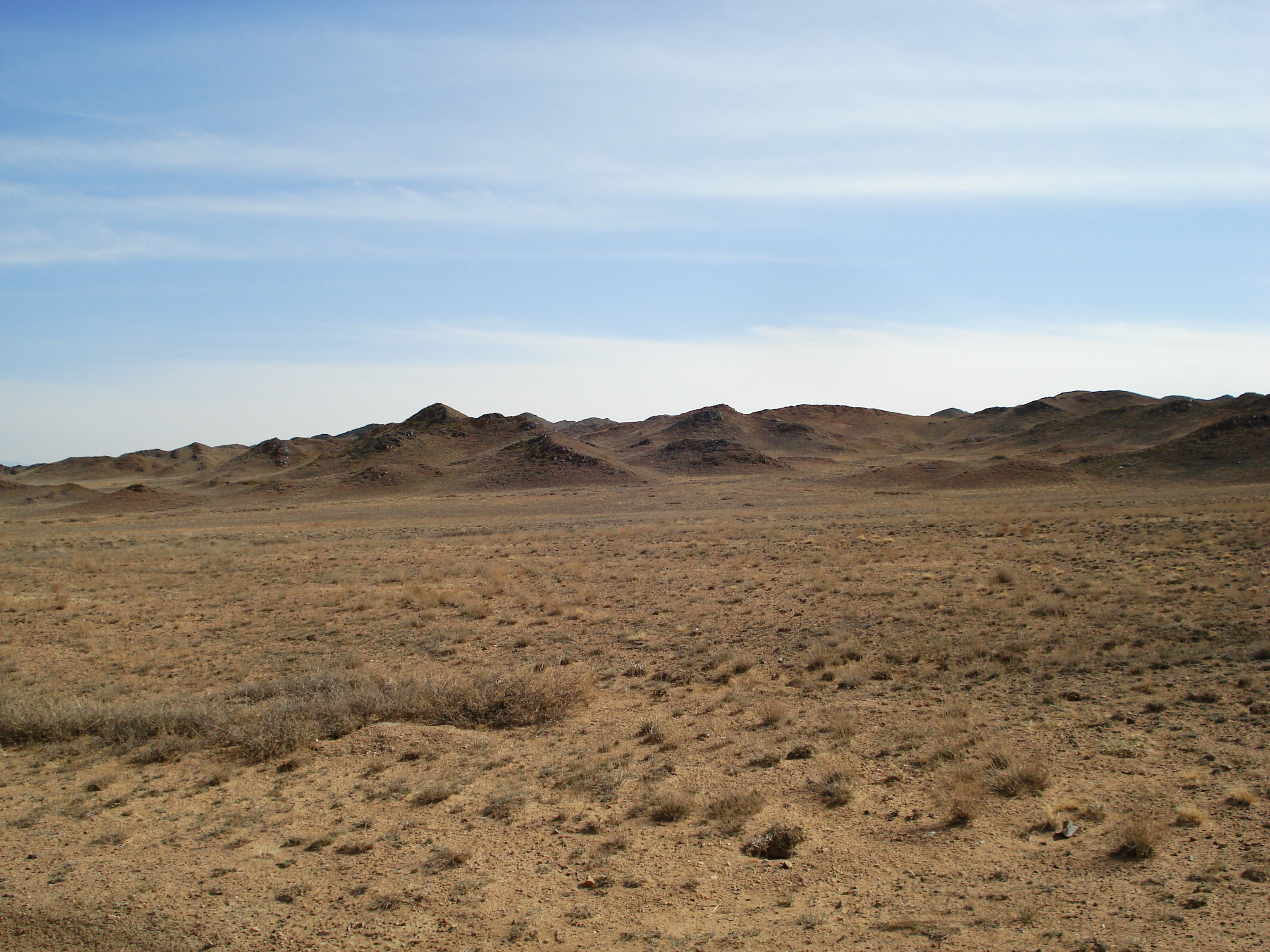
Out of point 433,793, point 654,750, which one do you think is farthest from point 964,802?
point 433,793

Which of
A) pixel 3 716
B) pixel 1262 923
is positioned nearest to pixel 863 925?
pixel 1262 923

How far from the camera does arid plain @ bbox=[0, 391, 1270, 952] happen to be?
17.0 feet

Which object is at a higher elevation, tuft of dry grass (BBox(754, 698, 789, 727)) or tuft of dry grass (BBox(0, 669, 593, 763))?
tuft of dry grass (BBox(0, 669, 593, 763))

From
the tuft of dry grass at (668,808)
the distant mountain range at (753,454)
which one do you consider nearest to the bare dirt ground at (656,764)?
the tuft of dry grass at (668,808)

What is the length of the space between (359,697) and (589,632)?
5.74 meters

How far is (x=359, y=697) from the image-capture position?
31.8 ft

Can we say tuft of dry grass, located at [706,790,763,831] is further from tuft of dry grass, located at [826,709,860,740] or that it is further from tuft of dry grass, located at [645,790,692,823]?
tuft of dry grass, located at [826,709,860,740]

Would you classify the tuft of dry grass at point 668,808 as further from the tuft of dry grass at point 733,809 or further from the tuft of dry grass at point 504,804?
the tuft of dry grass at point 504,804

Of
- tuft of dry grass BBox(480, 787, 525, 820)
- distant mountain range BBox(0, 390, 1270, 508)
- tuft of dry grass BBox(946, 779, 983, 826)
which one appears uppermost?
distant mountain range BBox(0, 390, 1270, 508)

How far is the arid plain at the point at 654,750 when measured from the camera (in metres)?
5.19

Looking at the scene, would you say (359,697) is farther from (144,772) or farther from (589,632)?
(589,632)

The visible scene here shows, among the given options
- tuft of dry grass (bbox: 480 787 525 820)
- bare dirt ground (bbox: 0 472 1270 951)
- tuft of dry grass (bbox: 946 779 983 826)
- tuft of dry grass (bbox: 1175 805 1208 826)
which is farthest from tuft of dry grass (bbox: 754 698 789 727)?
tuft of dry grass (bbox: 1175 805 1208 826)

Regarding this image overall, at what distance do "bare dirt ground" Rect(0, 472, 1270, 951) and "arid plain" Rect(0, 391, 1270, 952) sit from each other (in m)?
0.04

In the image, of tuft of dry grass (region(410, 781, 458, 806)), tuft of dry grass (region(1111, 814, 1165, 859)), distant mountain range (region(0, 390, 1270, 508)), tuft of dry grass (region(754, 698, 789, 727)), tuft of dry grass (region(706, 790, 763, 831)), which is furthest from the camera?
distant mountain range (region(0, 390, 1270, 508))
